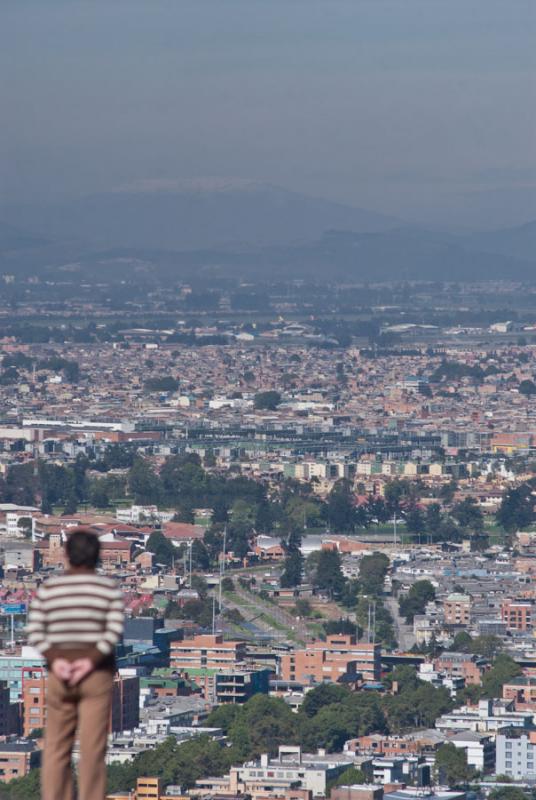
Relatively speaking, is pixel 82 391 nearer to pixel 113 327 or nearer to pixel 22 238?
pixel 113 327

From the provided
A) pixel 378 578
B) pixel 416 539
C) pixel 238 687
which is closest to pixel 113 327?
pixel 416 539

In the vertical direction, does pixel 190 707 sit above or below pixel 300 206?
below

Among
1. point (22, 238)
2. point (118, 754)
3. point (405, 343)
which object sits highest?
point (22, 238)

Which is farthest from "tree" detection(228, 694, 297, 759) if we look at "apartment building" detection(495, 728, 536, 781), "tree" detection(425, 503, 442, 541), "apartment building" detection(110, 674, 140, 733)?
"tree" detection(425, 503, 442, 541)

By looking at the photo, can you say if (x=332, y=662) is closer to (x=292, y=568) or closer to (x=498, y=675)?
(x=498, y=675)

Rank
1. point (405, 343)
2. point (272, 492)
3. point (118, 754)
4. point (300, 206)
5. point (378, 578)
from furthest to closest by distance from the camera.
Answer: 1. point (300, 206)
2. point (405, 343)
3. point (272, 492)
4. point (378, 578)
5. point (118, 754)

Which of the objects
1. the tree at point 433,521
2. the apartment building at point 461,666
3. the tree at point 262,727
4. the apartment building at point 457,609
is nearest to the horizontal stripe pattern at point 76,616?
the tree at point 262,727

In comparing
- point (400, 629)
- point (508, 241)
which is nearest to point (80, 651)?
point (400, 629)

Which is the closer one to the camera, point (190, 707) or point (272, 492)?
point (190, 707)

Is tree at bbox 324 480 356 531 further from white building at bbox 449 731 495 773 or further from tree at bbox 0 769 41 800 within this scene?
tree at bbox 0 769 41 800
